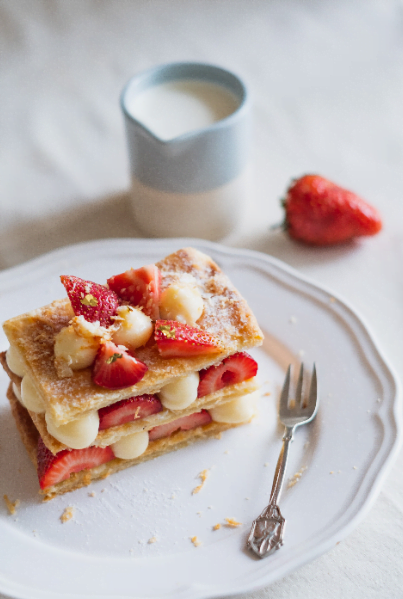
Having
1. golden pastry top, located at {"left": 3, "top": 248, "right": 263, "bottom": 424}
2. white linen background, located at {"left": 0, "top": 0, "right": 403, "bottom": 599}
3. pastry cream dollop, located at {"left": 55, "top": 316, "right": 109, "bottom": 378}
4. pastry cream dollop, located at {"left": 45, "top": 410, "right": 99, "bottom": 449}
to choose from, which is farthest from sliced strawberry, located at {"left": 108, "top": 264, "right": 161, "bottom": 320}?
white linen background, located at {"left": 0, "top": 0, "right": 403, "bottom": 599}

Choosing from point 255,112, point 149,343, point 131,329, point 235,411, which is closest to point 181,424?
point 235,411

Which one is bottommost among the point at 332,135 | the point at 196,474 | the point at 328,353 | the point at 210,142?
the point at 196,474

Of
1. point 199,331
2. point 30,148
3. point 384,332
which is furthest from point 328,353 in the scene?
point 30,148

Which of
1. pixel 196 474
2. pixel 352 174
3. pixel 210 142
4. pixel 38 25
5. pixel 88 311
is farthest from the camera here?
pixel 38 25

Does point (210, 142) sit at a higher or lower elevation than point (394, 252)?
higher

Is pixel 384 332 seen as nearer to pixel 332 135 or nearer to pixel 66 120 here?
pixel 332 135

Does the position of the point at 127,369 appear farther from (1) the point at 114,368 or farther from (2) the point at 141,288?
(2) the point at 141,288

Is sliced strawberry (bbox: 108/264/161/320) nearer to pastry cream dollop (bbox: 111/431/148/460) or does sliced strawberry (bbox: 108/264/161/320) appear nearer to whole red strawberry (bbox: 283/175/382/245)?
pastry cream dollop (bbox: 111/431/148/460)
